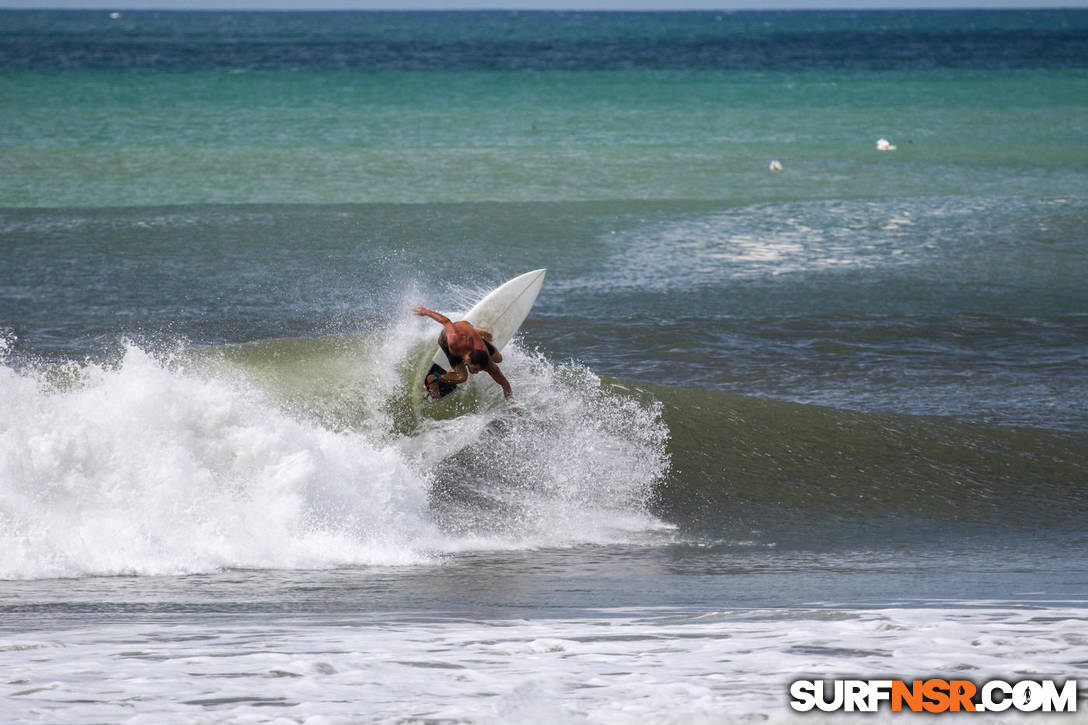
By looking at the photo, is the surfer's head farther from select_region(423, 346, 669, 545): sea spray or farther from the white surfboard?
the white surfboard

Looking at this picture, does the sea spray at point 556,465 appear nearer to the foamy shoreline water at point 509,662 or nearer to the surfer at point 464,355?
the surfer at point 464,355

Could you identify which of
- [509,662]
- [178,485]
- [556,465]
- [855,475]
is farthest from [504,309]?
[509,662]

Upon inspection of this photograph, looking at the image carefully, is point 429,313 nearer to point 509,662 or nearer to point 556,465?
point 556,465

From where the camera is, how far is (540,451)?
28.3 ft

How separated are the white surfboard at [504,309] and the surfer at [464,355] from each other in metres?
0.68

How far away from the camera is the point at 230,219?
19766 mm

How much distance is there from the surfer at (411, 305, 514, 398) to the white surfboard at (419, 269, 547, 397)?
681 millimetres

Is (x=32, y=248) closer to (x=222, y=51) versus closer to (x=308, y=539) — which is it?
(x=308, y=539)

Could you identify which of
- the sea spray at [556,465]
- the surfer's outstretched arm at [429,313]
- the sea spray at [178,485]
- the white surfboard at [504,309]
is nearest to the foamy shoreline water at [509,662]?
the sea spray at [178,485]

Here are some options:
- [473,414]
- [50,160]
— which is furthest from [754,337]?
[50,160]

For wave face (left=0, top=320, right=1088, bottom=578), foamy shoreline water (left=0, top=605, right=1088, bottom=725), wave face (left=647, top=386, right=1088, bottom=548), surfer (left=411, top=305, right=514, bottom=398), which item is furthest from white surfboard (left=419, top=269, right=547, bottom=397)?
foamy shoreline water (left=0, top=605, right=1088, bottom=725)

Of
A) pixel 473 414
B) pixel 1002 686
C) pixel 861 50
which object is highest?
pixel 861 50

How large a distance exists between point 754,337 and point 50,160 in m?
18.3

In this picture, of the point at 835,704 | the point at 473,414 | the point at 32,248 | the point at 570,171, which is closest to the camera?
the point at 835,704
